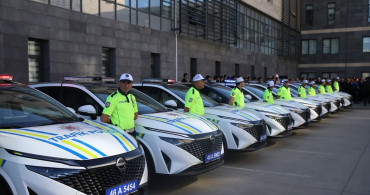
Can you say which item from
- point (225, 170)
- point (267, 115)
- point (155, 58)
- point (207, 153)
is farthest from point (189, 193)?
point (155, 58)

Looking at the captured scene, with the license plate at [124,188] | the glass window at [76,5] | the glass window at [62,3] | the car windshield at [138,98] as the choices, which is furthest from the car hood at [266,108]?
the glass window at [76,5]

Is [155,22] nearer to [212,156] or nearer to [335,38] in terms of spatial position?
[212,156]

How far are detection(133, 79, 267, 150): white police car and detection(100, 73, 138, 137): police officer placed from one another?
1434 millimetres

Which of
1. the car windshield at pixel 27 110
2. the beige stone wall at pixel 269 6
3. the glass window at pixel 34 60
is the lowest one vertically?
the car windshield at pixel 27 110

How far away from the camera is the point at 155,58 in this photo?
20.1m

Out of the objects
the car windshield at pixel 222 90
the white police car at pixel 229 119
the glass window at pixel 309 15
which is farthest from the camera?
the glass window at pixel 309 15

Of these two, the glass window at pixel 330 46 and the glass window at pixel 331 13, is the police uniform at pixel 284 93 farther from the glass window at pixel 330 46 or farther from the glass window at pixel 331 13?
the glass window at pixel 331 13

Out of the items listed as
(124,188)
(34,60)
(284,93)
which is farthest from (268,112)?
(34,60)

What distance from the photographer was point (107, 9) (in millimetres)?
16484

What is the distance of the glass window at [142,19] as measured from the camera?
727 inches

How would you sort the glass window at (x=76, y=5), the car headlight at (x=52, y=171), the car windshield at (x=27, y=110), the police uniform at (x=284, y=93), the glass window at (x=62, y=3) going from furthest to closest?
the glass window at (x=76, y=5), the glass window at (x=62, y=3), the police uniform at (x=284, y=93), the car windshield at (x=27, y=110), the car headlight at (x=52, y=171)

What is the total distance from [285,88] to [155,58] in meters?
9.43

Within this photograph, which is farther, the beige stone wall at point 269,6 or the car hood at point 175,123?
the beige stone wall at point 269,6

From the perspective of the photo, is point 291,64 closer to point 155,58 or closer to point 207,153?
point 155,58
